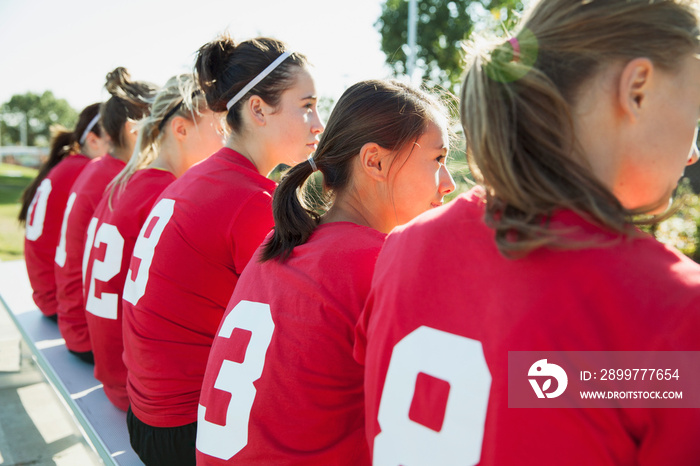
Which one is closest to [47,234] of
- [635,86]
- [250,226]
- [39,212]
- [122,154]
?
[39,212]

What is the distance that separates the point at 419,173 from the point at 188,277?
948mm

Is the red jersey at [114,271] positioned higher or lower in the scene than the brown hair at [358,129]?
lower

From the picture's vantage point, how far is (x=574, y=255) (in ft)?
2.81

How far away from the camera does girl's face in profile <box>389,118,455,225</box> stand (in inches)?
68.4

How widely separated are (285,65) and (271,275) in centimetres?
126

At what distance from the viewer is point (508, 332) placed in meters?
0.88

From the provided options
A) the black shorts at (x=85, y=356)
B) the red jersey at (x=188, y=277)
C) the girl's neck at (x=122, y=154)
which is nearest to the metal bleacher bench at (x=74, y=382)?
the black shorts at (x=85, y=356)

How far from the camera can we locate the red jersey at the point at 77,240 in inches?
131

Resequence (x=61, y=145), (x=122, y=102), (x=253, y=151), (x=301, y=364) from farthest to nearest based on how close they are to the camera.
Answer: (x=61, y=145) → (x=122, y=102) → (x=253, y=151) → (x=301, y=364)

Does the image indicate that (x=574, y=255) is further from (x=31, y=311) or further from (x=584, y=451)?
(x=31, y=311)

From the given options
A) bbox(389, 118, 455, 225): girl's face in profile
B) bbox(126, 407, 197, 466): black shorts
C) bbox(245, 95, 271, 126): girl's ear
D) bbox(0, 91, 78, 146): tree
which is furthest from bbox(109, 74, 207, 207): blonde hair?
bbox(0, 91, 78, 146): tree

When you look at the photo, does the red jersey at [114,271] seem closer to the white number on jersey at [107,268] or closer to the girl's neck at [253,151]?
the white number on jersey at [107,268]

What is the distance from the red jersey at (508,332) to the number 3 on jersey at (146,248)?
129 centimetres

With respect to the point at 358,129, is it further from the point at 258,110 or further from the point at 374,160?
the point at 258,110
